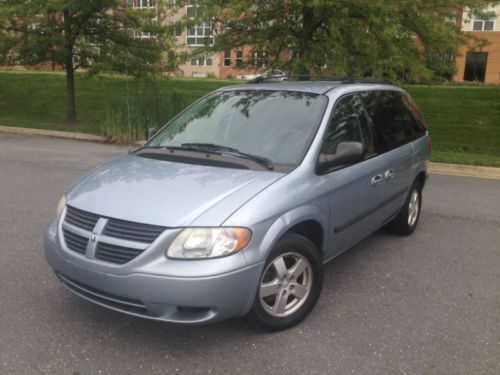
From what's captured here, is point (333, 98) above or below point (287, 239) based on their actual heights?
above

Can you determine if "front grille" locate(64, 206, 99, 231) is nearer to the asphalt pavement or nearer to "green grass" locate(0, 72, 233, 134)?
the asphalt pavement

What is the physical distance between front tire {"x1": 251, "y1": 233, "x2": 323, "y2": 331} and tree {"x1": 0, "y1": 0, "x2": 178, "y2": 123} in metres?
12.4

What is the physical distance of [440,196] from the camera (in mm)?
7773

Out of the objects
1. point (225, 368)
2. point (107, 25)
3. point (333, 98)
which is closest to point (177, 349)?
point (225, 368)

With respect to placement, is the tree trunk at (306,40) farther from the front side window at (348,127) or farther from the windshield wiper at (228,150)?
the windshield wiper at (228,150)

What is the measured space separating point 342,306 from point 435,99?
55.2 ft

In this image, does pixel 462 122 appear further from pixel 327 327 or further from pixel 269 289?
pixel 269 289

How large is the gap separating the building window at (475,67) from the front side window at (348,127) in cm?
5001

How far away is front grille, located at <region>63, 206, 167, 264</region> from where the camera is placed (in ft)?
9.95

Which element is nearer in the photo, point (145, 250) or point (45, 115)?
point (145, 250)

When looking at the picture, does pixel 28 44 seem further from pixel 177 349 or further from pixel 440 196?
pixel 177 349

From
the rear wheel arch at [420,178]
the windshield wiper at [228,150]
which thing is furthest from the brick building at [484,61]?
the windshield wiper at [228,150]

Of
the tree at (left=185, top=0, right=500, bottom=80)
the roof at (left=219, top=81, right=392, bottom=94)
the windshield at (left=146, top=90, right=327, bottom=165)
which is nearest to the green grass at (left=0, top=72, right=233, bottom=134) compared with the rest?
the tree at (left=185, top=0, right=500, bottom=80)

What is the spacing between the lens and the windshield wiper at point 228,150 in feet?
12.2
